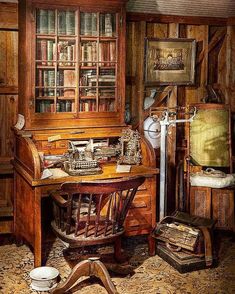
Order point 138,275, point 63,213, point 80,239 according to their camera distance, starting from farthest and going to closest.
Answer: point 138,275, point 63,213, point 80,239

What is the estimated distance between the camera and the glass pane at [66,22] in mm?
4465

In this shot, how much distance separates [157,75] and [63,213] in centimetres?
218

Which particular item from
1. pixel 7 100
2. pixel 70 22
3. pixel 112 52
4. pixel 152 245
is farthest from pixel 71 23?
pixel 152 245

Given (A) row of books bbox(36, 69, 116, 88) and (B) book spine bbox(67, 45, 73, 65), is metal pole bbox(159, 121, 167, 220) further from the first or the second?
(B) book spine bbox(67, 45, 73, 65)

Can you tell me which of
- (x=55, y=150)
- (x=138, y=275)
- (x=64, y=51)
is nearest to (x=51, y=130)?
(x=55, y=150)

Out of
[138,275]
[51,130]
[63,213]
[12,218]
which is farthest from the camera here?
[12,218]

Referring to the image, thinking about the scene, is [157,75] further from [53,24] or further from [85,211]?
[85,211]

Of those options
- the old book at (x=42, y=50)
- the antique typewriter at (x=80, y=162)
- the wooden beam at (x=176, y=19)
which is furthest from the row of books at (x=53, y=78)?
the wooden beam at (x=176, y=19)

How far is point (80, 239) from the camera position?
141 inches

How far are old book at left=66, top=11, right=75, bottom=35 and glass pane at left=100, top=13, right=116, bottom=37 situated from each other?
0.88 ft

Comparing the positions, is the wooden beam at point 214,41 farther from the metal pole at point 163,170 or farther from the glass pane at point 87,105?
the glass pane at point 87,105

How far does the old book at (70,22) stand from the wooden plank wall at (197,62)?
0.88m

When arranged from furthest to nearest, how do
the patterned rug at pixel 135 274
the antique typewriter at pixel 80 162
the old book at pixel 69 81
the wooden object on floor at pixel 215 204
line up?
1. the wooden object on floor at pixel 215 204
2. the old book at pixel 69 81
3. the antique typewriter at pixel 80 162
4. the patterned rug at pixel 135 274

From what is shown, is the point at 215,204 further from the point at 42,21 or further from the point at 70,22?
the point at 42,21
